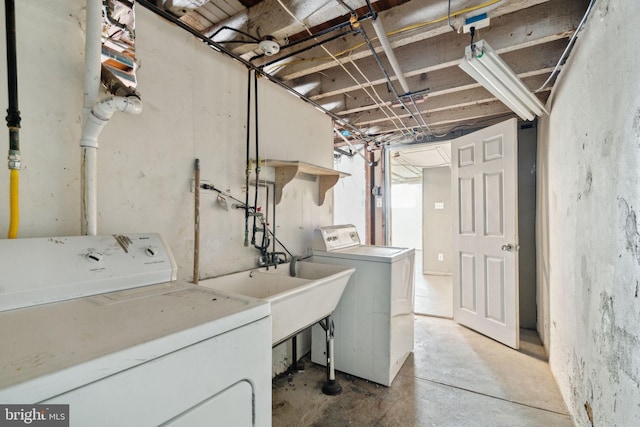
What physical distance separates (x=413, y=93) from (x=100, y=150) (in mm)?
2306

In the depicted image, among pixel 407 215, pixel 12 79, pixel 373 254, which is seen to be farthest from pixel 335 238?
pixel 407 215

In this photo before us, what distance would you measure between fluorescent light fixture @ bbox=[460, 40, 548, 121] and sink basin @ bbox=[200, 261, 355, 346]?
4.78 feet

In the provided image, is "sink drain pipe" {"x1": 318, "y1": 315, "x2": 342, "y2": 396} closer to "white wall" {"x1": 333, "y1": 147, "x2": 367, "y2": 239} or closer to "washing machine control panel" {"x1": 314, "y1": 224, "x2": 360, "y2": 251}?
"washing machine control panel" {"x1": 314, "y1": 224, "x2": 360, "y2": 251}

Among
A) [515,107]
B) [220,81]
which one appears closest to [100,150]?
[220,81]

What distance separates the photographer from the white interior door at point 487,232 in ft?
8.71

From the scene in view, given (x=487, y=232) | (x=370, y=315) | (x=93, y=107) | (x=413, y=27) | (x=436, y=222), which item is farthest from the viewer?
(x=436, y=222)

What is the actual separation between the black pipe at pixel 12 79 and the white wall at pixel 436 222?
582 cm

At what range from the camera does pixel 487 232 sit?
2920mm

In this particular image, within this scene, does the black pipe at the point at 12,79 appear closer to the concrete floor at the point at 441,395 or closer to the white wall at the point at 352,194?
the concrete floor at the point at 441,395

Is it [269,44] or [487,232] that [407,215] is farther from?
[269,44]

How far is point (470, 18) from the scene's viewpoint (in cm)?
154

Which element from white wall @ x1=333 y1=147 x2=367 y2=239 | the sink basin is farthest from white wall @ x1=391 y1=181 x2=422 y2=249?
the sink basin

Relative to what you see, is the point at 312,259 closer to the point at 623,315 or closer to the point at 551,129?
the point at 623,315

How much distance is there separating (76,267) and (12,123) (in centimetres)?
55
